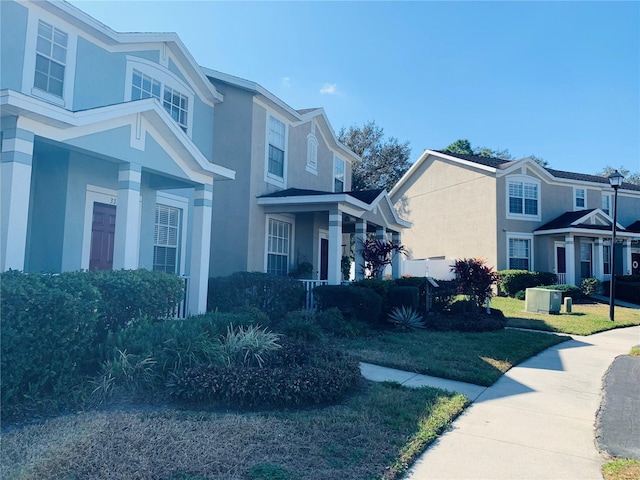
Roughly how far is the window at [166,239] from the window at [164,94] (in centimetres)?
254

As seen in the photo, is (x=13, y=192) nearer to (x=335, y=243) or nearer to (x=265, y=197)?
(x=265, y=197)

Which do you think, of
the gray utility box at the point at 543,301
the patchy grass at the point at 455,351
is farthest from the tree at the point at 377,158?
the patchy grass at the point at 455,351

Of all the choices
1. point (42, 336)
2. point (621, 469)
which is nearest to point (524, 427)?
point (621, 469)

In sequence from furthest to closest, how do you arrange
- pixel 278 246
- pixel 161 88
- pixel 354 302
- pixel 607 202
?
1. pixel 607 202
2. pixel 278 246
3. pixel 161 88
4. pixel 354 302

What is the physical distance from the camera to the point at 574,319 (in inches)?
607

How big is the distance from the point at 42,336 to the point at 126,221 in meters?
3.72

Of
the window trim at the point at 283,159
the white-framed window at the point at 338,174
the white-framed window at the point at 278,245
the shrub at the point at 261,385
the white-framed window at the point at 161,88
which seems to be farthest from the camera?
the white-framed window at the point at 338,174

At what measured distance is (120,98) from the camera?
10.5 m

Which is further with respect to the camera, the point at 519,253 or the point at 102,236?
the point at 519,253

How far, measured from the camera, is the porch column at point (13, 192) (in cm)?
632

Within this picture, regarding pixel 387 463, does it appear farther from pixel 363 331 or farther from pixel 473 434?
pixel 363 331

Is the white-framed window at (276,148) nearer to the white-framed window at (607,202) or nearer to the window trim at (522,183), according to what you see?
the window trim at (522,183)

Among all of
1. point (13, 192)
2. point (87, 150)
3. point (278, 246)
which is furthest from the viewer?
A: point (278, 246)

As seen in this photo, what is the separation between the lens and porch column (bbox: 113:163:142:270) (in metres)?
8.18
